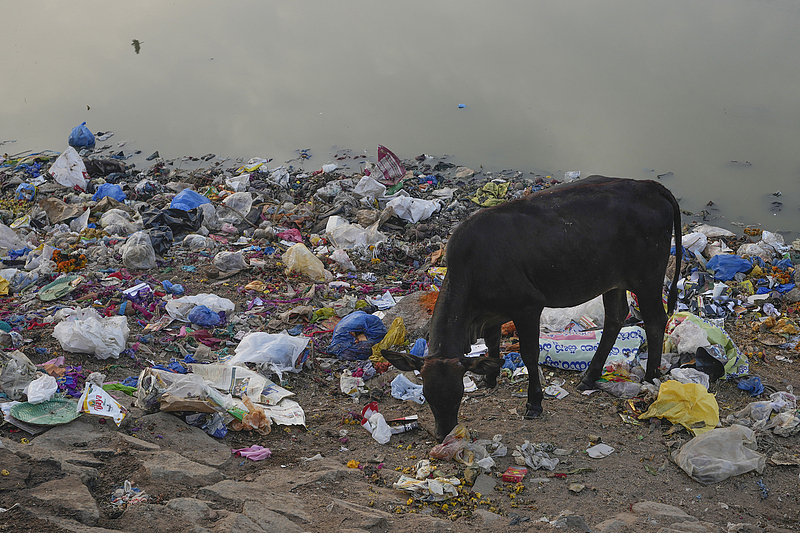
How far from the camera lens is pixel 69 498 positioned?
3279mm

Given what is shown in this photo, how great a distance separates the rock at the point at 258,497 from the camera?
3469 mm

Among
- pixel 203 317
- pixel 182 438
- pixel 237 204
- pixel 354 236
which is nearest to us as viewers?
pixel 182 438

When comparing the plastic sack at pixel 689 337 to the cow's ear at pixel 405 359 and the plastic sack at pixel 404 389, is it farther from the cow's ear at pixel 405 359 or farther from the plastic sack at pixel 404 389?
the cow's ear at pixel 405 359

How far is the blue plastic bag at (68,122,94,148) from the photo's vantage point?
13.5 metres

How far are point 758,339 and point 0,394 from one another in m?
6.81

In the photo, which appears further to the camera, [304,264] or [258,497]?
[304,264]

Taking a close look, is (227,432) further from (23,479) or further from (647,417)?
(647,417)

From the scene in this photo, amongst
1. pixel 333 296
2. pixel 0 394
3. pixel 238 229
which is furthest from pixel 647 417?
pixel 238 229

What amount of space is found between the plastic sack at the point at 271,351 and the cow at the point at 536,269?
5.41 ft

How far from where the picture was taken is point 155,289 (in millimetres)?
7383

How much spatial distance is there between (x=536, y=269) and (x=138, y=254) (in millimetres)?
5395

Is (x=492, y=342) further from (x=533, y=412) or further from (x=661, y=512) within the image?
(x=661, y=512)

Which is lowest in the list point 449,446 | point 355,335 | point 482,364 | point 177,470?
point 355,335

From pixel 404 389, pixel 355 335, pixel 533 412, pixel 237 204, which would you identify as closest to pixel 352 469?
pixel 404 389
